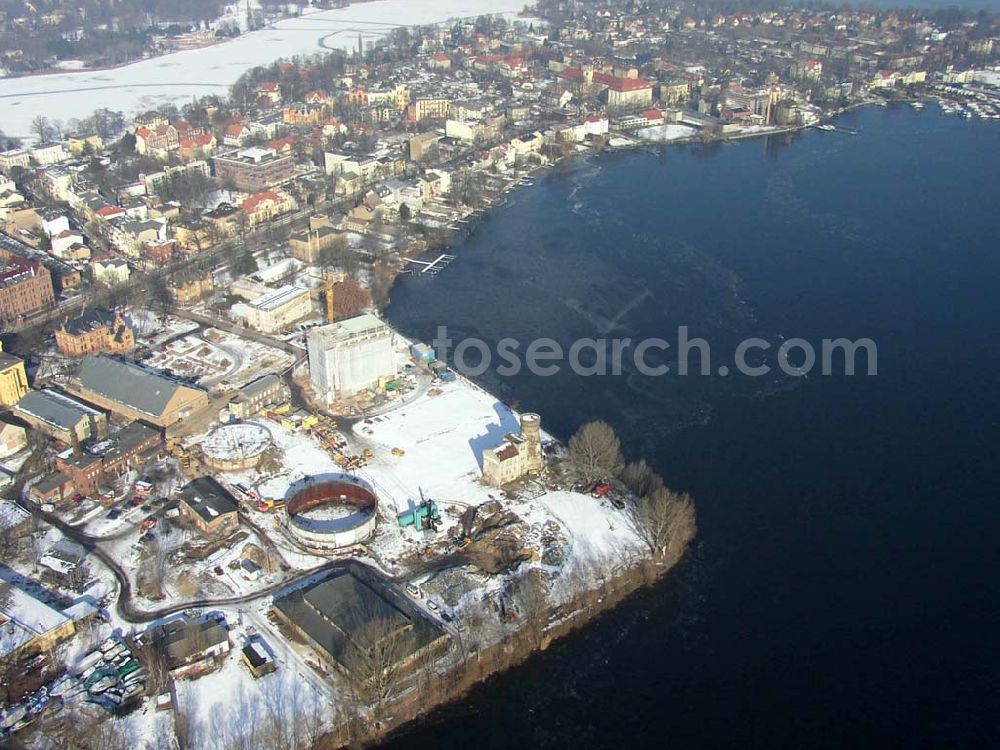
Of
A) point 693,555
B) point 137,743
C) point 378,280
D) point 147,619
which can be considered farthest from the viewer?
point 378,280

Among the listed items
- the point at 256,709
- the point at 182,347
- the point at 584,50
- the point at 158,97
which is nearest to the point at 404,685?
the point at 256,709

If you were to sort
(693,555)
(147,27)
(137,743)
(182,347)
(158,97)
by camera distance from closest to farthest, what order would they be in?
(137,743) → (693,555) → (182,347) → (158,97) → (147,27)

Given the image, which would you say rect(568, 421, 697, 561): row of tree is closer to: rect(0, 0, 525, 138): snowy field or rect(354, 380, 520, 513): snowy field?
rect(354, 380, 520, 513): snowy field

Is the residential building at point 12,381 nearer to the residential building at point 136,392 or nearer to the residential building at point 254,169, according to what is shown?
the residential building at point 136,392

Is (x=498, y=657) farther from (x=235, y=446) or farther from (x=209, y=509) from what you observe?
(x=235, y=446)

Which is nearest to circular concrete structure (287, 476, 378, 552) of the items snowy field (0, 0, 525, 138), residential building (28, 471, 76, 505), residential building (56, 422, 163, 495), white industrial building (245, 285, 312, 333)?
residential building (56, 422, 163, 495)

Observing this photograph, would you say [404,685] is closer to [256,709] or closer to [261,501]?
[256,709]
